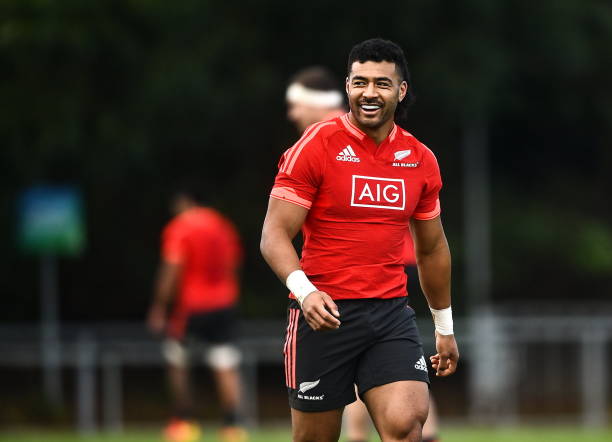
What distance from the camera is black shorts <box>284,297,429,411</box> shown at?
6.40 metres

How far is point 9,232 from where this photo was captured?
19703mm

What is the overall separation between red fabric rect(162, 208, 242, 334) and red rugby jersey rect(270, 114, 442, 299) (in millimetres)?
7589

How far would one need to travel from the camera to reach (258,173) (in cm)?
2125

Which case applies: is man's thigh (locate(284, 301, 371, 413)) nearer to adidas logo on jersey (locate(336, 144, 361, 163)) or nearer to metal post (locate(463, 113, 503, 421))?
adidas logo on jersey (locate(336, 144, 361, 163))

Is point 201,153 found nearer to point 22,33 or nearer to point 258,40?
point 258,40

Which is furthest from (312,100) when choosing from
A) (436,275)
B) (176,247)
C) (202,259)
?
(176,247)

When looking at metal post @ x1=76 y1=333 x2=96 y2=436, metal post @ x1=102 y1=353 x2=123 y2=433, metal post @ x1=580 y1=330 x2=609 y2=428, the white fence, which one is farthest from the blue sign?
metal post @ x1=580 y1=330 x2=609 y2=428

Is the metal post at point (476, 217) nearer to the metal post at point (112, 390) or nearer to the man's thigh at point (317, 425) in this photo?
the metal post at point (112, 390)

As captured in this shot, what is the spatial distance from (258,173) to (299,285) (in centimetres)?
1516

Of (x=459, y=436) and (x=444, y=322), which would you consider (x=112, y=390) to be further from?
(x=444, y=322)

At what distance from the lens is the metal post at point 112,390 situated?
57.6ft

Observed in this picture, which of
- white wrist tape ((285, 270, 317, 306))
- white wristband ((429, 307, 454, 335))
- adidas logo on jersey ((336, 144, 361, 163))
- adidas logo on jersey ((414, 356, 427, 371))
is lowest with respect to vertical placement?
adidas logo on jersey ((414, 356, 427, 371))

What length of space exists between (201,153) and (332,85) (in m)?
11.9

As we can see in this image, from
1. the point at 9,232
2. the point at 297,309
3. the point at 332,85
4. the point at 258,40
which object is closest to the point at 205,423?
the point at 9,232
